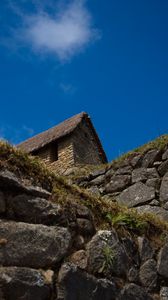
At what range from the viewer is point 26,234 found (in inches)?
150

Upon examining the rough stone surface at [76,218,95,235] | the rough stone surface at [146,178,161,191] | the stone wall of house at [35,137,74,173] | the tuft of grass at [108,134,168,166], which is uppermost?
the stone wall of house at [35,137,74,173]

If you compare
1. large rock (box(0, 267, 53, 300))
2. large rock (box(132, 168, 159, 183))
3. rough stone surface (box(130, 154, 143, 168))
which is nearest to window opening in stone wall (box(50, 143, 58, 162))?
rough stone surface (box(130, 154, 143, 168))

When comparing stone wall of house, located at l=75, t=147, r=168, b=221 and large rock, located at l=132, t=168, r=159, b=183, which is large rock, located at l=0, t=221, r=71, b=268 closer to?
stone wall of house, located at l=75, t=147, r=168, b=221

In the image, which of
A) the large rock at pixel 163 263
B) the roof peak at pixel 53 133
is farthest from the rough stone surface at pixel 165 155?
the roof peak at pixel 53 133

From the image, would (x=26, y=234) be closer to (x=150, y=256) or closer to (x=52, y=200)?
(x=52, y=200)

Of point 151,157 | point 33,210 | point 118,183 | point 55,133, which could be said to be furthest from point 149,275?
point 55,133

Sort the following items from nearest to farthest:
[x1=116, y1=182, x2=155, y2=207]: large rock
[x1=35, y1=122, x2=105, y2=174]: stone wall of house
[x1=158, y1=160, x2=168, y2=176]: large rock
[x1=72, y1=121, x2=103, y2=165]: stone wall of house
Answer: [x1=116, y1=182, x2=155, y2=207]: large rock < [x1=158, y1=160, x2=168, y2=176]: large rock < [x1=35, y1=122, x2=105, y2=174]: stone wall of house < [x1=72, y1=121, x2=103, y2=165]: stone wall of house

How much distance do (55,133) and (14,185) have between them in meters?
12.6

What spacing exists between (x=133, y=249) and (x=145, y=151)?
199 inches

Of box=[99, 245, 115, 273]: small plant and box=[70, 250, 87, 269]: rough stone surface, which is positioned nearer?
box=[70, 250, 87, 269]: rough stone surface

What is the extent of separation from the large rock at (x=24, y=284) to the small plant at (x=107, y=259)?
70 centimetres

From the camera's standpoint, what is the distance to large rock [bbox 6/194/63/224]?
391 cm

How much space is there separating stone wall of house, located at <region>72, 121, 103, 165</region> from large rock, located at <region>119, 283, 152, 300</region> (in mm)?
10731

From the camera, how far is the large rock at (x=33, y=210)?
12.8 ft
